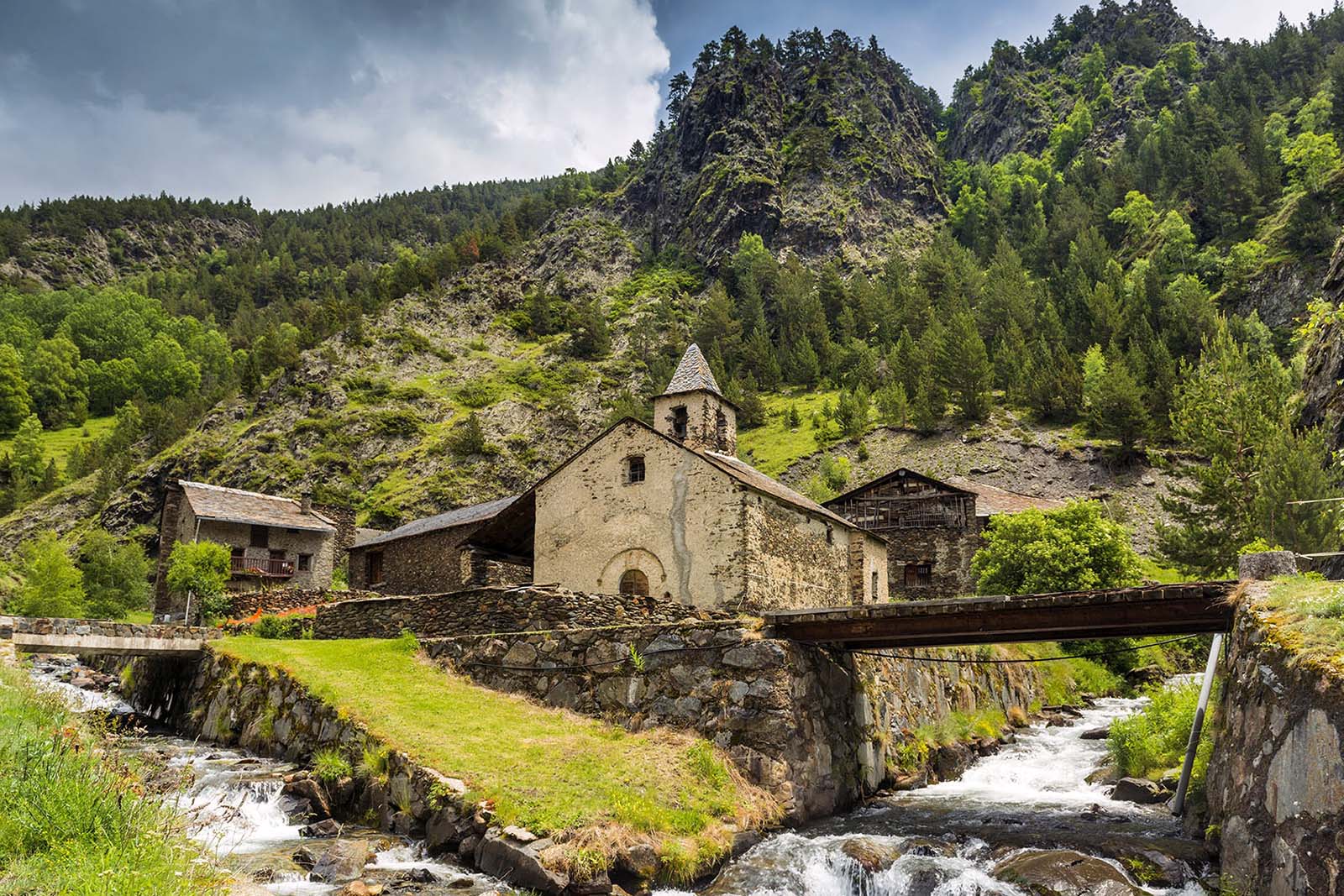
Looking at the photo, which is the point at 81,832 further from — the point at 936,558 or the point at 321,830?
the point at 936,558

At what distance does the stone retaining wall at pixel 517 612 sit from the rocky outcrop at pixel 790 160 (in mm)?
113296

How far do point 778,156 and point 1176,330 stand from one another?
278 ft

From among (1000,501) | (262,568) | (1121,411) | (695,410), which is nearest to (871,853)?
(695,410)

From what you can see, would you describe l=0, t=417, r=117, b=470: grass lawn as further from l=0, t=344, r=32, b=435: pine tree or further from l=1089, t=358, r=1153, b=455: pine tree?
l=1089, t=358, r=1153, b=455: pine tree

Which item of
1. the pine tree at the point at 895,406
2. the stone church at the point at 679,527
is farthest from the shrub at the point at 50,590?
the pine tree at the point at 895,406

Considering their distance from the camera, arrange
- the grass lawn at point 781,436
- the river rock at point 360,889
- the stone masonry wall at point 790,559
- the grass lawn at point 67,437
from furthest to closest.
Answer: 1. the grass lawn at point 67,437
2. the grass lawn at point 781,436
3. the stone masonry wall at point 790,559
4. the river rock at point 360,889

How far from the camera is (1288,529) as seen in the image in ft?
100

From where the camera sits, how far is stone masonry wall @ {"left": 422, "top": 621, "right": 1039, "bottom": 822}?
16.0 metres

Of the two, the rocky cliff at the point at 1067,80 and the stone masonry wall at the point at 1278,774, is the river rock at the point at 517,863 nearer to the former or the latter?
the stone masonry wall at the point at 1278,774

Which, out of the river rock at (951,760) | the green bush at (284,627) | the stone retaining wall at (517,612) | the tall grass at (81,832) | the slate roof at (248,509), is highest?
the slate roof at (248,509)

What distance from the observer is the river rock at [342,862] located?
11.1 metres

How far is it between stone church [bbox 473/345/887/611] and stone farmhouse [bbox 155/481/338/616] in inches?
979

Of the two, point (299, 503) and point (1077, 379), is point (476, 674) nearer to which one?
point (299, 503)

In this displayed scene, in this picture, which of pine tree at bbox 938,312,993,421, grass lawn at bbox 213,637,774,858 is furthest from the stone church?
pine tree at bbox 938,312,993,421
